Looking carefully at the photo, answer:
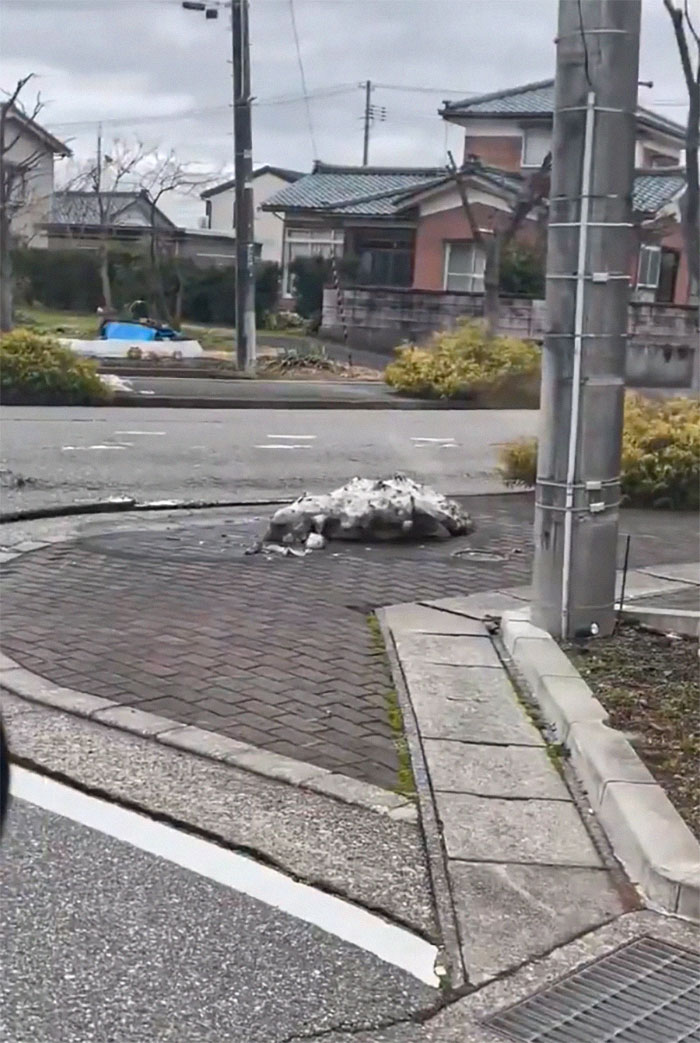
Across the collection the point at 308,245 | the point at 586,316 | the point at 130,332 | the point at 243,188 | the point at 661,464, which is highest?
the point at 243,188

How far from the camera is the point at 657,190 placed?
18.7 m

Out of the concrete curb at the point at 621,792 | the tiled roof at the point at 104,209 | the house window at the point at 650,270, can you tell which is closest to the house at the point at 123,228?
the tiled roof at the point at 104,209

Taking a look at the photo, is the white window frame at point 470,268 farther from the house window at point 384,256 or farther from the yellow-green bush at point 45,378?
the yellow-green bush at point 45,378

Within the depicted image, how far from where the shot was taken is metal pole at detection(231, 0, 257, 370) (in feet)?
76.6

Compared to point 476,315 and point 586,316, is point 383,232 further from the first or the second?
point 586,316

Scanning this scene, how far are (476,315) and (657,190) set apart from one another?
22.8 ft

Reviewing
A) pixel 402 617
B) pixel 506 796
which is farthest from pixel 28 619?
pixel 506 796

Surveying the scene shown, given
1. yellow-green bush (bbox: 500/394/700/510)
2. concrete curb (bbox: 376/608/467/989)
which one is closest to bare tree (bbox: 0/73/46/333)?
yellow-green bush (bbox: 500/394/700/510)

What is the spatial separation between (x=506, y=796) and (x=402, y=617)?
225 cm

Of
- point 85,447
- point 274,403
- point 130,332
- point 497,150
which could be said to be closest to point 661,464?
point 85,447

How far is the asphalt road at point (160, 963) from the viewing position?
3.01 metres

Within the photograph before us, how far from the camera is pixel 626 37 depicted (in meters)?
5.84

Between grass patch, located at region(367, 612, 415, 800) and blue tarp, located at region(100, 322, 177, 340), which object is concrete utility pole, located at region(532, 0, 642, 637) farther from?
blue tarp, located at region(100, 322, 177, 340)

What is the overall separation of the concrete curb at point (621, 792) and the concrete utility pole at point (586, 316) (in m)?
0.47
